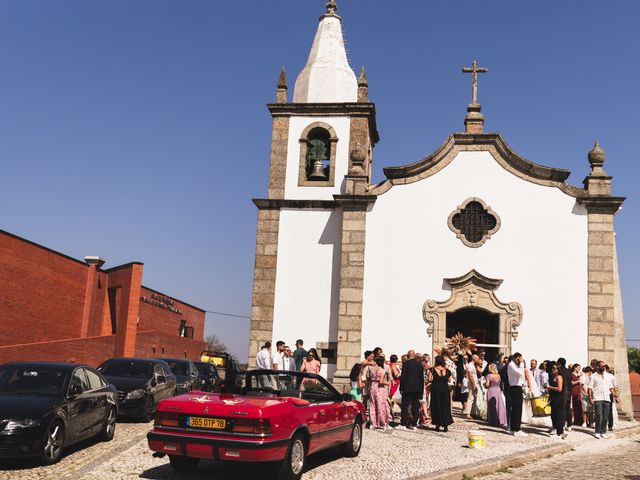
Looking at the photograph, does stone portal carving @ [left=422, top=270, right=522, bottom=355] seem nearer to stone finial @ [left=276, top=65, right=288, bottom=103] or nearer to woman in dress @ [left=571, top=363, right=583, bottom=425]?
woman in dress @ [left=571, top=363, right=583, bottom=425]

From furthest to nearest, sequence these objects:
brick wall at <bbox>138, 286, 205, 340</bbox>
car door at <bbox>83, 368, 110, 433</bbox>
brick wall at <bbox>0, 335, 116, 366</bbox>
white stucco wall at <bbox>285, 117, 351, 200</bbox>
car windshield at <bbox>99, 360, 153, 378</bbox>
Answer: brick wall at <bbox>138, 286, 205, 340</bbox> < brick wall at <bbox>0, 335, 116, 366</bbox> < white stucco wall at <bbox>285, 117, 351, 200</bbox> < car windshield at <bbox>99, 360, 153, 378</bbox> < car door at <bbox>83, 368, 110, 433</bbox>

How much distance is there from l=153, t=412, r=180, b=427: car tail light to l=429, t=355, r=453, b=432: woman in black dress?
7.10m

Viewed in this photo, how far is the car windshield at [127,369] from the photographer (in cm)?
1476

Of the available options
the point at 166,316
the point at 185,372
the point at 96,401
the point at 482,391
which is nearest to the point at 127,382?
the point at 96,401

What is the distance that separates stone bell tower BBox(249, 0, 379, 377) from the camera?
21.5 meters

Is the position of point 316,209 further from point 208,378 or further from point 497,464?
point 497,464

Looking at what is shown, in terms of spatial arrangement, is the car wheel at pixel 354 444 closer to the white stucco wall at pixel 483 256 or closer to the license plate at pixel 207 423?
the license plate at pixel 207 423

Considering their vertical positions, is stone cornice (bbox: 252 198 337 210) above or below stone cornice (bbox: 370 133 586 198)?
below

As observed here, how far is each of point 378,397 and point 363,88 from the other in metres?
12.7

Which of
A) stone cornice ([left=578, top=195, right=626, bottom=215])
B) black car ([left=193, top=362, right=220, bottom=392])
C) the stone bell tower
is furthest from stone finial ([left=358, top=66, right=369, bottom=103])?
black car ([left=193, top=362, right=220, bottom=392])

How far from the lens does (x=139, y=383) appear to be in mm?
14102

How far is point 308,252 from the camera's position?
2217cm

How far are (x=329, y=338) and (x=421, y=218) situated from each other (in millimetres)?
4621

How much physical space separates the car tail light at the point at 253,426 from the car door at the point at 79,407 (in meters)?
2.84
